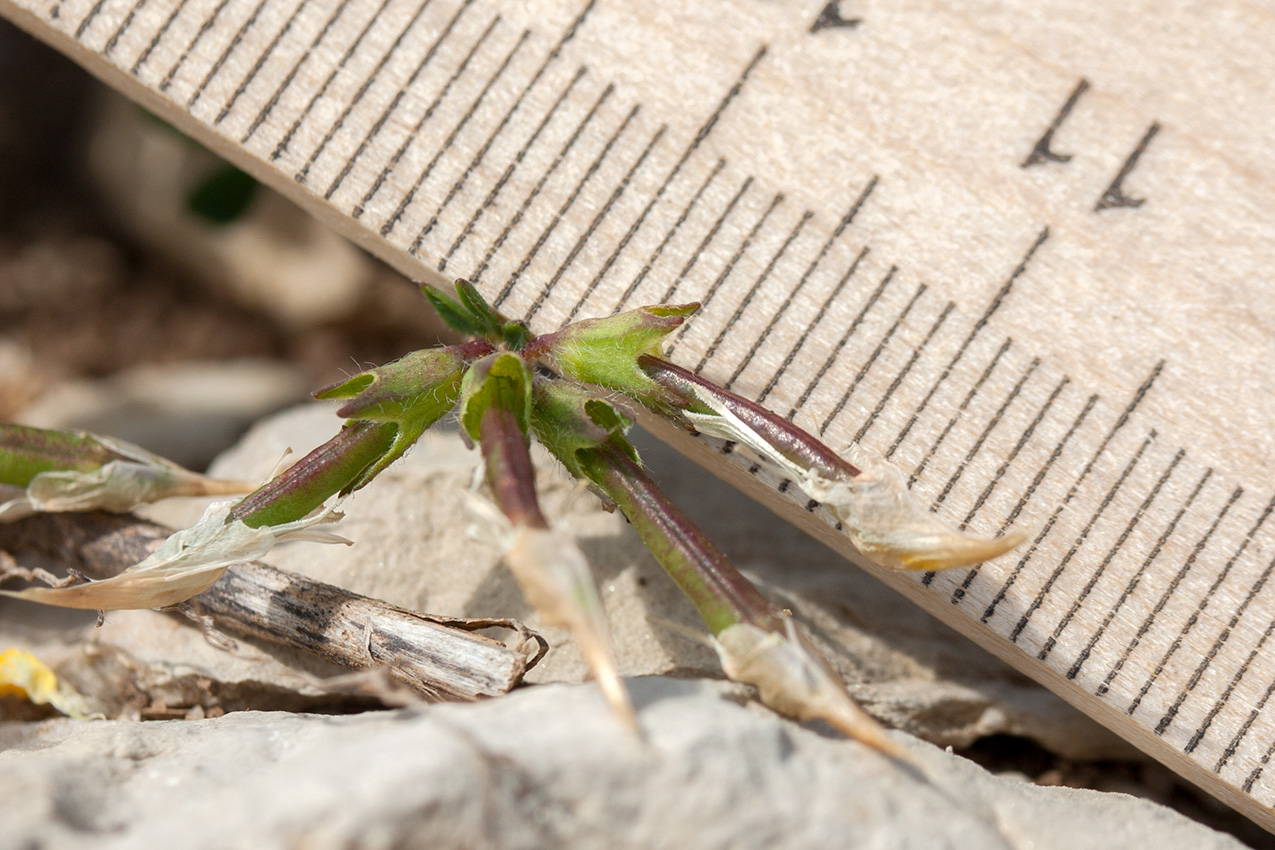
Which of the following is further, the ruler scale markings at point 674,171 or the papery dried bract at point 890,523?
the ruler scale markings at point 674,171

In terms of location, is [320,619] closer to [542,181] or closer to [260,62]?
[542,181]

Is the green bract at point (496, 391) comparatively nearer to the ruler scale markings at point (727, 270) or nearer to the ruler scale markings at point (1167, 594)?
the ruler scale markings at point (727, 270)

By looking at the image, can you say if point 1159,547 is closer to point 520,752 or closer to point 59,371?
point 520,752

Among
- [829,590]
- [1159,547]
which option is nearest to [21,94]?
[829,590]

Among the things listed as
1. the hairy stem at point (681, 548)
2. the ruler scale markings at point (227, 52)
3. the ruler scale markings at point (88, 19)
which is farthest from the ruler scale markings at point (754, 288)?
the ruler scale markings at point (88, 19)

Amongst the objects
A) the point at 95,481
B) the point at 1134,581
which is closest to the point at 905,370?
the point at 1134,581

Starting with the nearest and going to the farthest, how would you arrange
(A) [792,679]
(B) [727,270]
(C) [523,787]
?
(C) [523,787], (A) [792,679], (B) [727,270]
